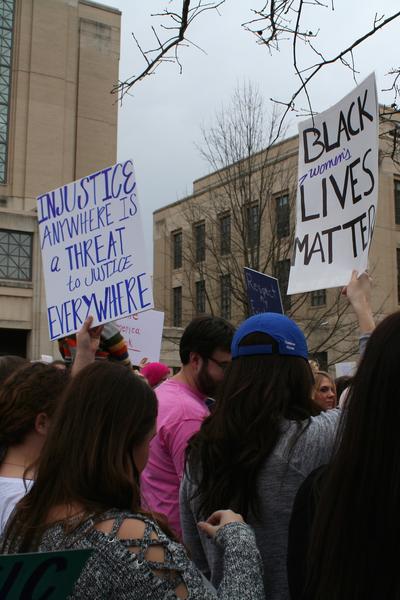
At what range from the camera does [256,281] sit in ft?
16.5

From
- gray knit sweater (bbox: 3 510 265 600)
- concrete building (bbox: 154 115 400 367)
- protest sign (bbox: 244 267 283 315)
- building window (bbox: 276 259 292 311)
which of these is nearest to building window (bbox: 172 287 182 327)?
concrete building (bbox: 154 115 400 367)

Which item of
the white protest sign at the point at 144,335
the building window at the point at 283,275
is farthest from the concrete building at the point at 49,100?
the white protest sign at the point at 144,335

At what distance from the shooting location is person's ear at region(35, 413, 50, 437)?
8.75 ft

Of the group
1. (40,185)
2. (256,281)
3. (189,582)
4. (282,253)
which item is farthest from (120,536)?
(40,185)

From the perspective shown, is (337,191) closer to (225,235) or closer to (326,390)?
(326,390)

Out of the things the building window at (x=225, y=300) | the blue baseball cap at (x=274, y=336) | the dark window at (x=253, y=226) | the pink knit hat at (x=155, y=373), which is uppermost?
the dark window at (x=253, y=226)

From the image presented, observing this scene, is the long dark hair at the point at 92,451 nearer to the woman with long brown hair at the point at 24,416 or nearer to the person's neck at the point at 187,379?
the woman with long brown hair at the point at 24,416

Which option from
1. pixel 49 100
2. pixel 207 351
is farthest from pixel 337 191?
pixel 49 100

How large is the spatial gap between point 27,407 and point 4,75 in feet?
100

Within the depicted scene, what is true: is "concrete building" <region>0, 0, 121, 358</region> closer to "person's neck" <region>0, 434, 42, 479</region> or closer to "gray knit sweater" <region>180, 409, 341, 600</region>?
"person's neck" <region>0, 434, 42, 479</region>

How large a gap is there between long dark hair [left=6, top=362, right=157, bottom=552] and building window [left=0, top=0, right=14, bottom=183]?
30.2 meters

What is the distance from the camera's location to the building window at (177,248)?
34.4m

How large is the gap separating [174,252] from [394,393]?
33746 millimetres

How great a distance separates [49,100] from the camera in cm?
3159
